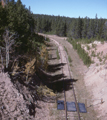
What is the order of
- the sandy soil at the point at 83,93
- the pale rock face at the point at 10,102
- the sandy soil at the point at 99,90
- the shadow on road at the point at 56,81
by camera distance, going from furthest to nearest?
the shadow on road at the point at 56,81 → the sandy soil at the point at 99,90 → the sandy soil at the point at 83,93 → the pale rock face at the point at 10,102

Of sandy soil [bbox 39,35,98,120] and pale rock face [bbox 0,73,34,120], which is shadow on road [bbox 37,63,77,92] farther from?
pale rock face [bbox 0,73,34,120]

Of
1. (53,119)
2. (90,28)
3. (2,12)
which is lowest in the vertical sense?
(53,119)

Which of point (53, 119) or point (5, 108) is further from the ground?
point (5, 108)

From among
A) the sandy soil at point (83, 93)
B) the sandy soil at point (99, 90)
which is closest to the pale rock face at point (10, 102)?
the sandy soil at point (83, 93)

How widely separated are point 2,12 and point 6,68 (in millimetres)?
6695

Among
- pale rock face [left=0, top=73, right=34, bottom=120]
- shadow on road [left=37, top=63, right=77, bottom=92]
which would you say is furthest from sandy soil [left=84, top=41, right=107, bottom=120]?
pale rock face [left=0, top=73, right=34, bottom=120]

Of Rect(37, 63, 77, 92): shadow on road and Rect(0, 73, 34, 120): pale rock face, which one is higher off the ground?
Rect(0, 73, 34, 120): pale rock face

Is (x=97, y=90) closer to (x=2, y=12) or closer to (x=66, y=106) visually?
(x=66, y=106)

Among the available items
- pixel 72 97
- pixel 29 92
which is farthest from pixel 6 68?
pixel 72 97

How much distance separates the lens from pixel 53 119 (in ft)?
36.8

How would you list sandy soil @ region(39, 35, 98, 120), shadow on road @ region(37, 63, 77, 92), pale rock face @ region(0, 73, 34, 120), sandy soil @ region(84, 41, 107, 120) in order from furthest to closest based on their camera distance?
shadow on road @ region(37, 63, 77, 92), sandy soil @ region(84, 41, 107, 120), sandy soil @ region(39, 35, 98, 120), pale rock face @ region(0, 73, 34, 120)

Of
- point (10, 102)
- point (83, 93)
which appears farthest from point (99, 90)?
point (10, 102)

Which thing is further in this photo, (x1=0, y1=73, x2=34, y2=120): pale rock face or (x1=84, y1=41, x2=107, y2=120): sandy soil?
(x1=84, y1=41, x2=107, y2=120): sandy soil

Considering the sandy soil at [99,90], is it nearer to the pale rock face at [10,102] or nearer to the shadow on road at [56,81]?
the shadow on road at [56,81]
